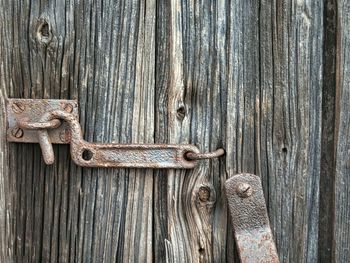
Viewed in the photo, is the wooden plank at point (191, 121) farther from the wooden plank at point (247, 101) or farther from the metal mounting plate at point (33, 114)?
the metal mounting plate at point (33, 114)

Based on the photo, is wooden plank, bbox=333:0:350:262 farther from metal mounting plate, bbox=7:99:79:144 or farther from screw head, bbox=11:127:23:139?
screw head, bbox=11:127:23:139

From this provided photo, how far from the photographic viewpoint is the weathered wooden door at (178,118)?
1032 millimetres

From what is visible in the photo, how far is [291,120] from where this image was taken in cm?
105

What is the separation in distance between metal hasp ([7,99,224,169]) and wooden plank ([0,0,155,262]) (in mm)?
28

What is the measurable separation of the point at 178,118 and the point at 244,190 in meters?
0.20

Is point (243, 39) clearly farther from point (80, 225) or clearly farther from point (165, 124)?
point (80, 225)

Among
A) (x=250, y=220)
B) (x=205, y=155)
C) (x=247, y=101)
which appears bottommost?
(x=250, y=220)

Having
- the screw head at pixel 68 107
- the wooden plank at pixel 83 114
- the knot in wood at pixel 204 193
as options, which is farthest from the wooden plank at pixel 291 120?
the screw head at pixel 68 107

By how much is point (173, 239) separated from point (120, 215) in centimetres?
13

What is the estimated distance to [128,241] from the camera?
108 centimetres

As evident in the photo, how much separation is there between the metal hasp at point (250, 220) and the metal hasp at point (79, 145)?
3.2 inches

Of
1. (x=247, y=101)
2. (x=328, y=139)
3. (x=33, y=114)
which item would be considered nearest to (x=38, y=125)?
(x=33, y=114)

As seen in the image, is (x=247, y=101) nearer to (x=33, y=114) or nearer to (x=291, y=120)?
(x=291, y=120)

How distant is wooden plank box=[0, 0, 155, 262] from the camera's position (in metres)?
1.03
